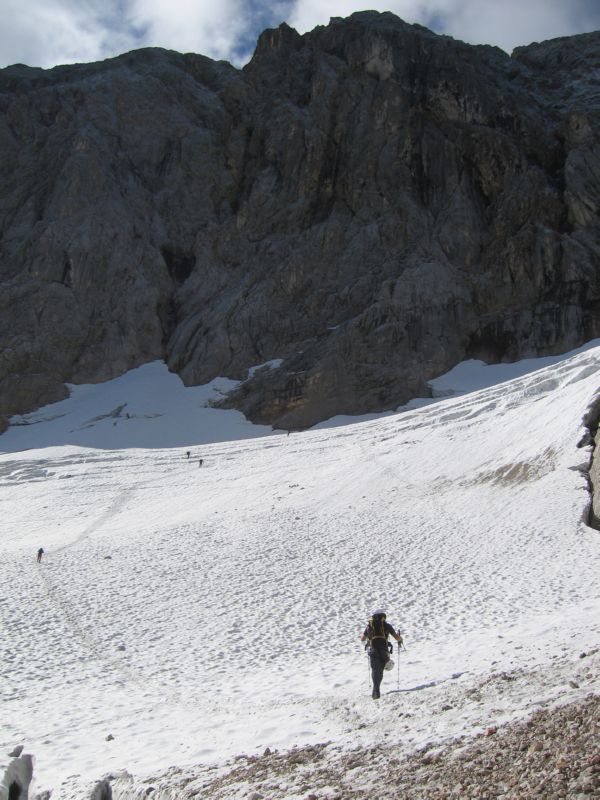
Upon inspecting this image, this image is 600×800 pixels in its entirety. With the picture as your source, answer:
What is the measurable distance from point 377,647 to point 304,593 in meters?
8.17

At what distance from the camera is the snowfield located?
959 cm

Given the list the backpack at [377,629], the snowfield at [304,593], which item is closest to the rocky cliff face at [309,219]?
the snowfield at [304,593]

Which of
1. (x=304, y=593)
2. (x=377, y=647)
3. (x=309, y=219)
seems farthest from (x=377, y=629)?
(x=309, y=219)

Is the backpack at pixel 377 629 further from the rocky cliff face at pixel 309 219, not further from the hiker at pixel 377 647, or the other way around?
the rocky cliff face at pixel 309 219

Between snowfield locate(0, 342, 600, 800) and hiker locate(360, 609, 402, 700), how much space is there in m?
0.34

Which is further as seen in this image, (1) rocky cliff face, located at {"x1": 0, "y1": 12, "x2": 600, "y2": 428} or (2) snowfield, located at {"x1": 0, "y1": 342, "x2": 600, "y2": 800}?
(1) rocky cliff face, located at {"x1": 0, "y1": 12, "x2": 600, "y2": 428}

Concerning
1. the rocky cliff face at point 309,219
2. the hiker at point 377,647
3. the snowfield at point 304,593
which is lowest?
the snowfield at point 304,593

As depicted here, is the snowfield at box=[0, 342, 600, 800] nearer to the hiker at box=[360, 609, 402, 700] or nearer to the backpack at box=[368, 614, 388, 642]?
the hiker at box=[360, 609, 402, 700]

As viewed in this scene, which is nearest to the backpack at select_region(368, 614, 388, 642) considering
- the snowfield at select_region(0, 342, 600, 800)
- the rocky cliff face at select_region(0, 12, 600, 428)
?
the snowfield at select_region(0, 342, 600, 800)

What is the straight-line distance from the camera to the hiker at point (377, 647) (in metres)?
10.7

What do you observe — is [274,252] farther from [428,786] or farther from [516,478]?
[428,786]

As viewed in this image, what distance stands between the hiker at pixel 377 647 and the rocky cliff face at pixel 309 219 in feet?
176

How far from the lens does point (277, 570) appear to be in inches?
851

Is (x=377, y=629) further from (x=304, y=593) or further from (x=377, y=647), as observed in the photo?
(x=304, y=593)
